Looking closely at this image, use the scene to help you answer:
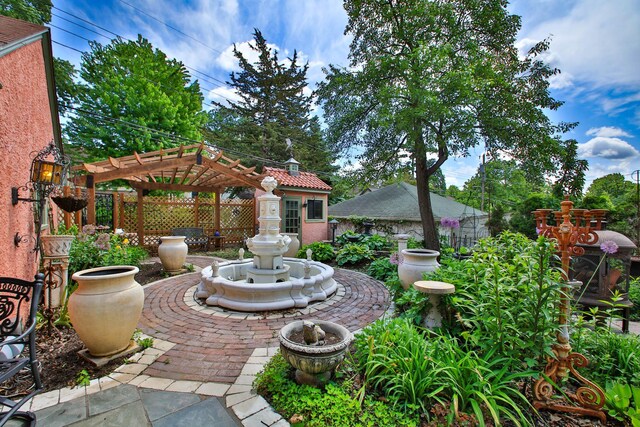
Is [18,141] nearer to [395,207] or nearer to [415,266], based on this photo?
[415,266]

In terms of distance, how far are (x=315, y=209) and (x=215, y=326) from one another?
8719 mm

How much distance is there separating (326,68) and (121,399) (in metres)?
8.45

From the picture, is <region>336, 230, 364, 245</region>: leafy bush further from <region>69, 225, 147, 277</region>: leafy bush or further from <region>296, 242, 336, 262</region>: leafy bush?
<region>69, 225, 147, 277</region>: leafy bush

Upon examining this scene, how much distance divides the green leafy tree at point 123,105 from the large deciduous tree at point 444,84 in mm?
9342

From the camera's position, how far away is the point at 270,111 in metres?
17.8

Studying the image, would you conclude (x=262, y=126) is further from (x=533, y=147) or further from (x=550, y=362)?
(x=550, y=362)

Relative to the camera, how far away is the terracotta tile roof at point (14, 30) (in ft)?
9.92

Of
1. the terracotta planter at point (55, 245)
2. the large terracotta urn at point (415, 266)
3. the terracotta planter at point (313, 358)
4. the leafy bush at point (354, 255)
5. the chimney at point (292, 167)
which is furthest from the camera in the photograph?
the chimney at point (292, 167)

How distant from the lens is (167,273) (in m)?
5.96

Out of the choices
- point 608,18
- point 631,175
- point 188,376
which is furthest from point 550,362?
point 631,175

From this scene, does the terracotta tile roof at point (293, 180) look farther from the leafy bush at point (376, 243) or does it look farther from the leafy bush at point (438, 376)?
the leafy bush at point (438, 376)

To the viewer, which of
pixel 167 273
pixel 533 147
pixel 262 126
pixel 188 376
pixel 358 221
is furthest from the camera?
pixel 262 126

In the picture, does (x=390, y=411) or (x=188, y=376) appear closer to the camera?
(x=390, y=411)

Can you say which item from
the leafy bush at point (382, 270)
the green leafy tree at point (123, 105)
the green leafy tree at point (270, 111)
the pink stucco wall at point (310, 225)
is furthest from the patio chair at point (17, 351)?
the green leafy tree at point (270, 111)
